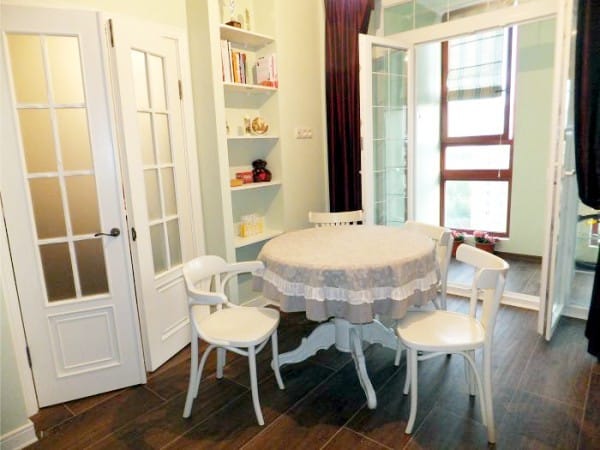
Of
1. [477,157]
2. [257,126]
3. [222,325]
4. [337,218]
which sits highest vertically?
[257,126]

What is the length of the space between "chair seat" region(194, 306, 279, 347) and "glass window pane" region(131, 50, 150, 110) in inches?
54.3

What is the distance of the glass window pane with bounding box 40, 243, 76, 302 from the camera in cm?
229

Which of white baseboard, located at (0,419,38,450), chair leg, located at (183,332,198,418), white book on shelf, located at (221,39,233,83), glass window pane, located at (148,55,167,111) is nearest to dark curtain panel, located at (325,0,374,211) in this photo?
white book on shelf, located at (221,39,233,83)

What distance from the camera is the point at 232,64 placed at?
125 inches

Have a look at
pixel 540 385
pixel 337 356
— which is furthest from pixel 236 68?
pixel 540 385

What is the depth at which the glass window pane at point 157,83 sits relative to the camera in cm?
261

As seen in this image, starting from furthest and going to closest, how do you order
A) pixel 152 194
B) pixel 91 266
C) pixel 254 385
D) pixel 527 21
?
pixel 527 21 < pixel 152 194 < pixel 91 266 < pixel 254 385

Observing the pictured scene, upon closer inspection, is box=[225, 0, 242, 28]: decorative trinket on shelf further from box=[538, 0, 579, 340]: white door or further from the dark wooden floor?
the dark wooden floor

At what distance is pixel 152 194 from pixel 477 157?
3967mm

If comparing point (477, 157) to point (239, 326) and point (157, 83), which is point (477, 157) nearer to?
point (157, 83)

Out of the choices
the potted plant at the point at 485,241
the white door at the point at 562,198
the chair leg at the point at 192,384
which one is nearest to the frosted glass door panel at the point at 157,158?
the chair leg at the point at 192,384

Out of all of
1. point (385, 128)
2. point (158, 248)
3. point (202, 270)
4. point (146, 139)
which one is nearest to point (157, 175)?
point (146, 139)

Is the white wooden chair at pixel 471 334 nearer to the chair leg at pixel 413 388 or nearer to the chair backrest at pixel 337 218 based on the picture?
the chair leg at pixel 413 388

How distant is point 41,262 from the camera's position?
2.26 metres
